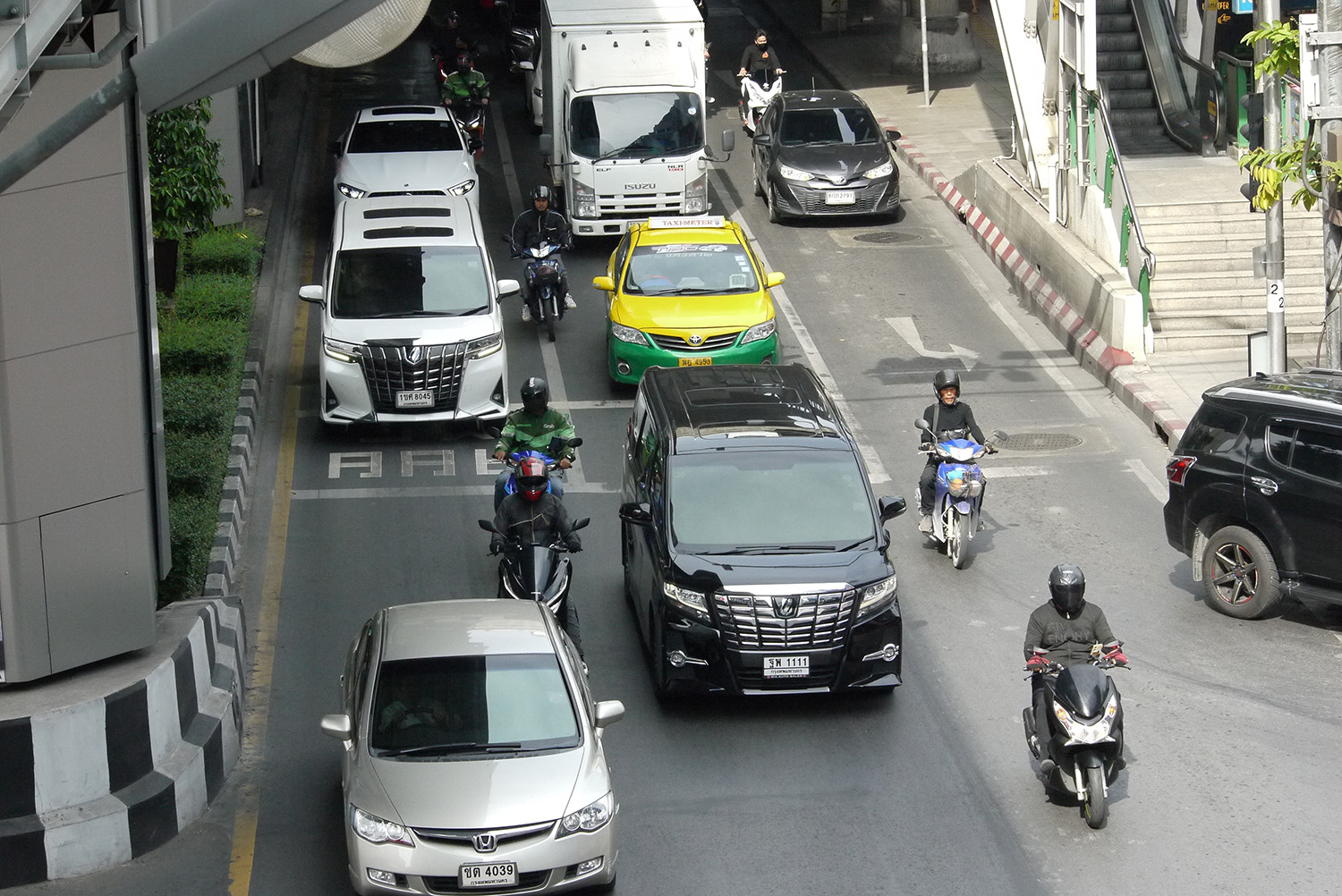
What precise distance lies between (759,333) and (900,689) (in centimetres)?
730

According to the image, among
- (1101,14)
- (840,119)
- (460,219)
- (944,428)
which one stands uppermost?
(1101,14)

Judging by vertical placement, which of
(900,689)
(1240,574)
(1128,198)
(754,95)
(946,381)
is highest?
(754,95)

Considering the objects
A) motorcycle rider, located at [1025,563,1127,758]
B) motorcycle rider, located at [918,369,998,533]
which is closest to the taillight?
motorcycle rider, located at [918,369,998,533]

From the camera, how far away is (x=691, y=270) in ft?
67.2

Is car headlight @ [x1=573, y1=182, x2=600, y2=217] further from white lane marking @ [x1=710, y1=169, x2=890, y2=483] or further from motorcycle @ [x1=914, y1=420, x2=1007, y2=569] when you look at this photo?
motorcycle @ [x1=914, y1=420, x2=1007, y2=569]

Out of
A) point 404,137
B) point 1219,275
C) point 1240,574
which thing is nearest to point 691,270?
point 1219,275

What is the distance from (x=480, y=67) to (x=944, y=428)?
26744 millimetres

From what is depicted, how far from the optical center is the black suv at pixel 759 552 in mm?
12008

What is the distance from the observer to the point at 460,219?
2058 cm

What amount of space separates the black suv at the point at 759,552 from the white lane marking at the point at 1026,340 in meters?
6.77

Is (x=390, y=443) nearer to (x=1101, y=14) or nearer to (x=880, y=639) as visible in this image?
(x=880, y=639)

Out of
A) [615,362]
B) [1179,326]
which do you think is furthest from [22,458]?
[1179,326]

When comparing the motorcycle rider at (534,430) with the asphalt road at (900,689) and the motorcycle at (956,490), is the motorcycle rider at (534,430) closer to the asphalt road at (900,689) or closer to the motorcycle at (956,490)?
the asphalt road at (900,689)

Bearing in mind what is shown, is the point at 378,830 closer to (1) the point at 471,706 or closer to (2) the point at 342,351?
(1) the point at 471,706
